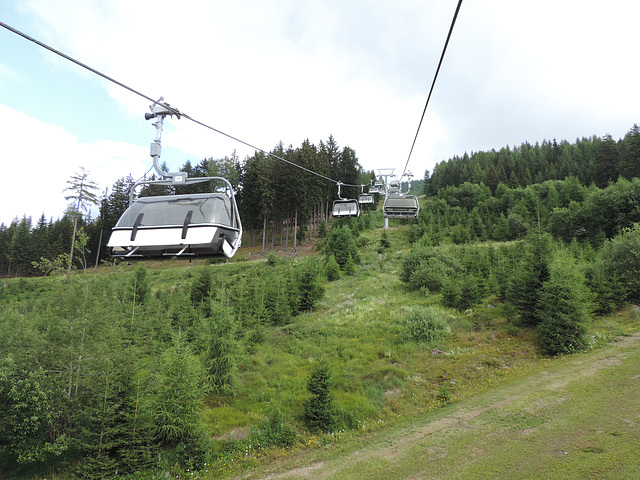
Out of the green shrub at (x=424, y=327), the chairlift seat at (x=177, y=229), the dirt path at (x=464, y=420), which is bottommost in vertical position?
the dirt path at (x=464, y=420)

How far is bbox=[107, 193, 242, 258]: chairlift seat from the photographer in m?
6.77

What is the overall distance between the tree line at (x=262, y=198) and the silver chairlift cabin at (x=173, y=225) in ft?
109

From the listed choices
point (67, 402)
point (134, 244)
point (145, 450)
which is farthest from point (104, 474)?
point (134, 244)

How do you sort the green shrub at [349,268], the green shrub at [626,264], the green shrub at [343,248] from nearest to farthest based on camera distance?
the green shrub at [626,264] → the green shrub at [349,268] → the green shrub at [343,248]

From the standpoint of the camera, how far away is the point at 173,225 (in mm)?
6887

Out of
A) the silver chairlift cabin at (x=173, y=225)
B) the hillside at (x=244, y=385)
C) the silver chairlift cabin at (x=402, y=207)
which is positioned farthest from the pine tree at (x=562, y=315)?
the silver chairlift cabin at (x=173, y=225)

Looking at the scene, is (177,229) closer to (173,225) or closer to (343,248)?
(173,225)

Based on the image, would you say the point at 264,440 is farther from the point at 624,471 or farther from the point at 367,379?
the point at 624,471

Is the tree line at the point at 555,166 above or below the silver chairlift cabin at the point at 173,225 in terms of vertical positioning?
above

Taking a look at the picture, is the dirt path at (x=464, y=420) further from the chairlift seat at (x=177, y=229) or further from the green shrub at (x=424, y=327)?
the chairlift seat at (x=177, y=229)

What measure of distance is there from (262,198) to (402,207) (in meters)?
33.8

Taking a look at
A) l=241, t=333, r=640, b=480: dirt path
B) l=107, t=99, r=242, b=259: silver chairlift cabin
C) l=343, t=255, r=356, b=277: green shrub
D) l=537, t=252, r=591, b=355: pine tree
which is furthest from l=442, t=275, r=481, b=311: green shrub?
l=107, t=99, r=242, b=259: silver chairlift cabin

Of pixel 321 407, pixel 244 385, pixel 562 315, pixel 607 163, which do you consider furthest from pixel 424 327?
pixel 607 163

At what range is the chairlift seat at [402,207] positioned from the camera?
703 inches
